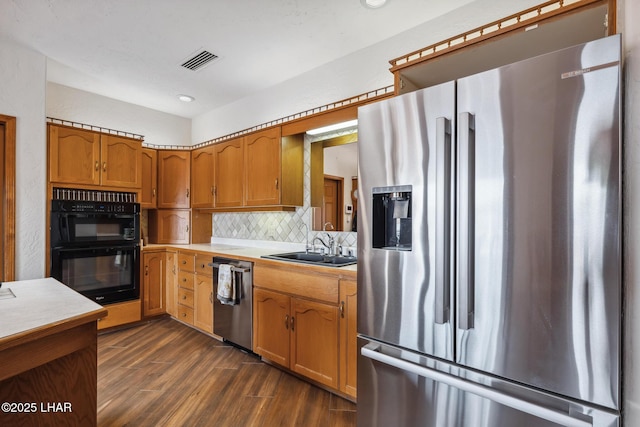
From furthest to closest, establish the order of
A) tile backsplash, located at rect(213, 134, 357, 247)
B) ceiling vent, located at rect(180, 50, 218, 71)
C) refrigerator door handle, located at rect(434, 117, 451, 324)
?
1. tile backsplash, located at rect(213, 134, 357, 247)
2. ceiling vent, located at rect(180, 50, 218, 71)
3. refrigerator door handle, located at rect(434, 117, 451, 324)

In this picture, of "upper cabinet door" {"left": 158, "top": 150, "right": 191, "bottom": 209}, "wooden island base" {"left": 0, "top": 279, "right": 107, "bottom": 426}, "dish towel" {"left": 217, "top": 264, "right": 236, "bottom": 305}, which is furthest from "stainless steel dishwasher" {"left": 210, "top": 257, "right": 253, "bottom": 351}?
"upper cabinet door" {"left": 158, "top": 150, "right": 191, "bottom": 209}

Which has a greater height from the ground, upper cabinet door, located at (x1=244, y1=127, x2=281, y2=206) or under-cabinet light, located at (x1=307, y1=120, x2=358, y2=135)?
under-cabinet light, located at (x1=307, y1=120, x2=358, y2=135)

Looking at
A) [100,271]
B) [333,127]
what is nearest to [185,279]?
[100,271]

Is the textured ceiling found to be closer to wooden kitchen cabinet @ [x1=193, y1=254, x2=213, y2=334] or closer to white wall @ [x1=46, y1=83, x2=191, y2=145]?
white wall @ [x1=46, y1=83, x2=191, y2=145]

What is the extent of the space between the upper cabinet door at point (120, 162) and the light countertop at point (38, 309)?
6.24ft

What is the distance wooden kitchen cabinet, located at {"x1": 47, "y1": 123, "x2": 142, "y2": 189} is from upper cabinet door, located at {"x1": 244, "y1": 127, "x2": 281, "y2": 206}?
136 centimetres

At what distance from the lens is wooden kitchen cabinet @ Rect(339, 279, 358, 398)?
6.44ft

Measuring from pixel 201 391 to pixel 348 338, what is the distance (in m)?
1.16

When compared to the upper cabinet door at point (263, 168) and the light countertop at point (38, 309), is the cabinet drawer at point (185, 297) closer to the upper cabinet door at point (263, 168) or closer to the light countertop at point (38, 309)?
the upper cabinet door at point (263, 168)

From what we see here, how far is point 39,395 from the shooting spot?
1.33 meters

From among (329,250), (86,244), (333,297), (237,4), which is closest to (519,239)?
(333,297)

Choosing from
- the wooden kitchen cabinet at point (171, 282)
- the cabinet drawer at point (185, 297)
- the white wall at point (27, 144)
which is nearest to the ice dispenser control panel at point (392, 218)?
the cabinet drawer at point (185, 297)

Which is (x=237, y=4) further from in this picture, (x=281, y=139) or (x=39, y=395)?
(x=39, y=395)

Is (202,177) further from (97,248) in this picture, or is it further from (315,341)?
(315,341)
